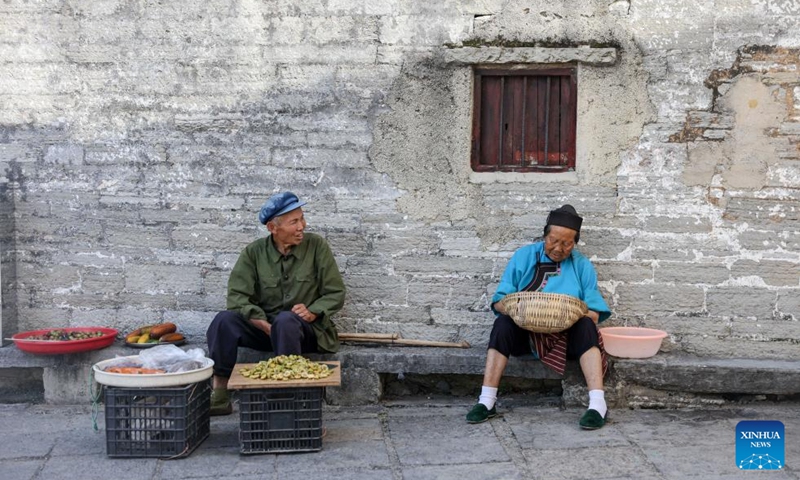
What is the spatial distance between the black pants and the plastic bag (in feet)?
5.87

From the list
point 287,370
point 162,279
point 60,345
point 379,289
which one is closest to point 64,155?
point 162,279

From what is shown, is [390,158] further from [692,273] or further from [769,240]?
[769,240]

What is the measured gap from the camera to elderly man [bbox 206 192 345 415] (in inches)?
236

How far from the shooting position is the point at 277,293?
20.3 feet

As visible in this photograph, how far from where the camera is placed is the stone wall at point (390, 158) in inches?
250

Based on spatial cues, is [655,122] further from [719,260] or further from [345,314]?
[345,314]

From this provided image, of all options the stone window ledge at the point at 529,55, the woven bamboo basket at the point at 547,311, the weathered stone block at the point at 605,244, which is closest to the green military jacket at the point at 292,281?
the woven bamboo basket at the point at 547,311

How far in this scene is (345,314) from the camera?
263 inches

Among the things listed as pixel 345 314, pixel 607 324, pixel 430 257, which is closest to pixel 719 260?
pixel 607 324

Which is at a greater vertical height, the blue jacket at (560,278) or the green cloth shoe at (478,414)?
the blue jacket at (560,278)

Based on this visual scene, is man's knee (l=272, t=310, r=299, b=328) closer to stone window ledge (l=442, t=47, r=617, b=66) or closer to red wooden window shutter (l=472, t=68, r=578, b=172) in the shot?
red wooden window shutter (l=472, t=68, r=578, b=172)

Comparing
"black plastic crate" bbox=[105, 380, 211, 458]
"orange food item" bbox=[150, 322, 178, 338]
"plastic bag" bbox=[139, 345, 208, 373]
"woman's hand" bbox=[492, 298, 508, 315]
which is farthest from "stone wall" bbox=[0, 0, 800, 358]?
"black plastic crate" bbox=[105, 380, 211, 458]

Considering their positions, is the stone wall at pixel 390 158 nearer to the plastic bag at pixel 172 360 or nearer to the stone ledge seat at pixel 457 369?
the stone ledge seat at pixel 457 369

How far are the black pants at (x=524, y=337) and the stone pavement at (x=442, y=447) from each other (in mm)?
431
